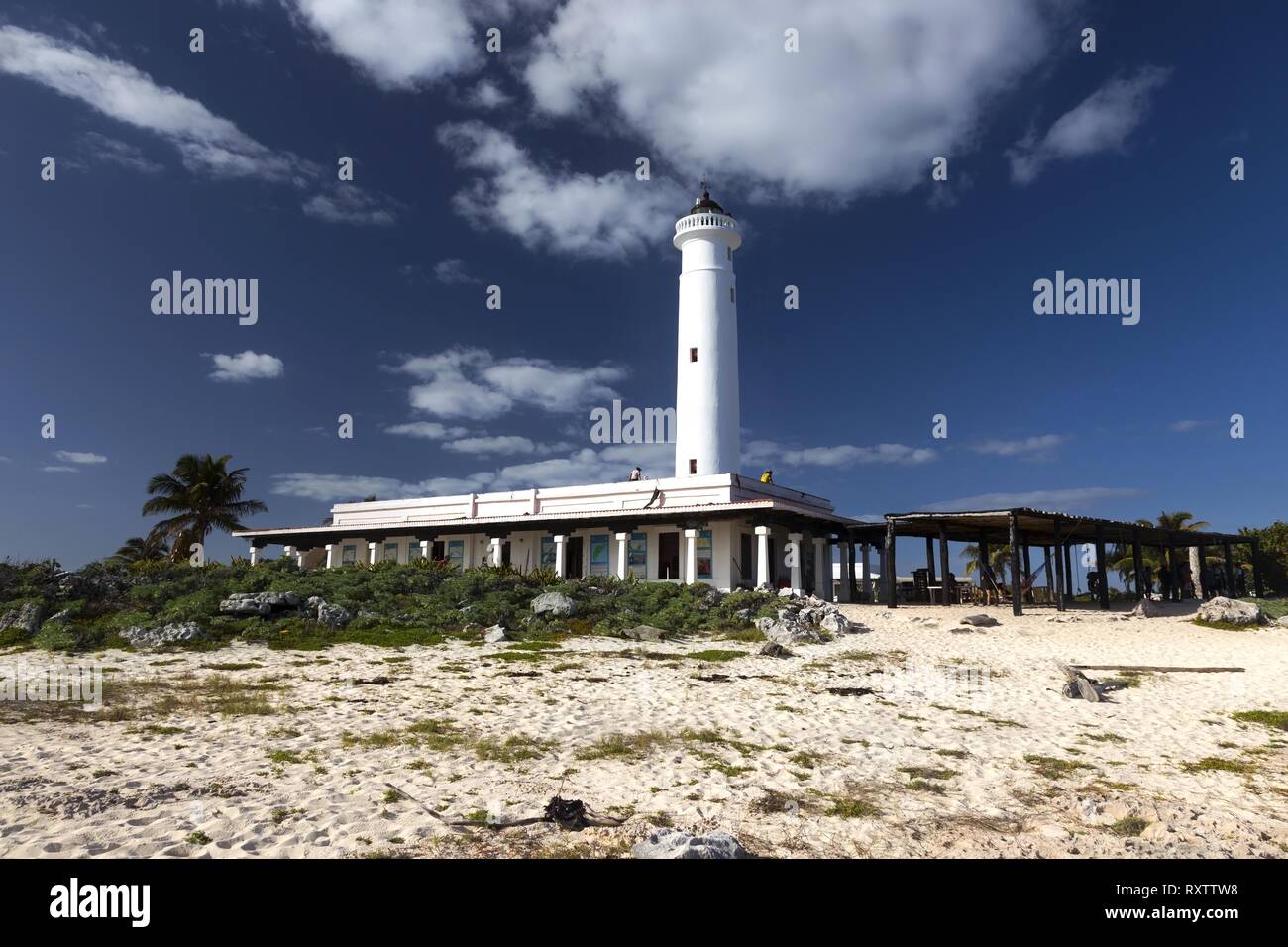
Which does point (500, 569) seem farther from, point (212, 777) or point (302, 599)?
point (212, 777)

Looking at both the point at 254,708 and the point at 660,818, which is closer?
the point at 660,818

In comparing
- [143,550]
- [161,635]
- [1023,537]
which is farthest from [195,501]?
[1023,537]

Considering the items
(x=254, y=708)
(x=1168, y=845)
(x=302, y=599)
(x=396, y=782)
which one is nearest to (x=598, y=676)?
(x=254, y=708)

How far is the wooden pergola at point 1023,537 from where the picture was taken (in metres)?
23.0

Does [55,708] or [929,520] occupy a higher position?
[929,520]

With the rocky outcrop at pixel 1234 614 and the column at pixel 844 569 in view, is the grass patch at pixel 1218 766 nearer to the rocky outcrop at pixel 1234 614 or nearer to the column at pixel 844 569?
the rocky outcrop at pixel 1234 614

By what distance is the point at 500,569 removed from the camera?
25469 mm

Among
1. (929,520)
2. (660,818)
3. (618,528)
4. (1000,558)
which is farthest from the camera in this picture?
(1000,558)

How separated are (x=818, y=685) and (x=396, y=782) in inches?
303

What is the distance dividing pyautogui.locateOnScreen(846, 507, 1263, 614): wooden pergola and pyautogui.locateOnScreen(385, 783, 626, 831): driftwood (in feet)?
63.4

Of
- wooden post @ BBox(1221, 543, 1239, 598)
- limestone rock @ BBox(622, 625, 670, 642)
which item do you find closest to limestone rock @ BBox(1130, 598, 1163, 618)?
wooden post @ BBox(1221, 543, 1239, 598)

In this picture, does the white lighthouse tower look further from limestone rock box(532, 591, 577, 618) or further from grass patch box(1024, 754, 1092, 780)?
grass patch box(1024, 754, 1092, 780)

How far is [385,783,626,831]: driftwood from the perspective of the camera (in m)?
5.49

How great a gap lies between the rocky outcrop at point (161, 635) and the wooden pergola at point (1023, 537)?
19669 mm
